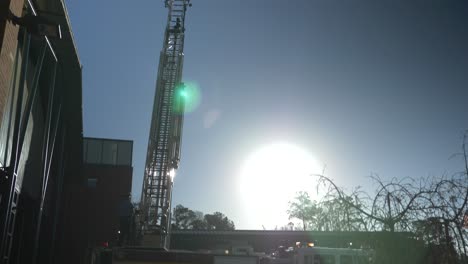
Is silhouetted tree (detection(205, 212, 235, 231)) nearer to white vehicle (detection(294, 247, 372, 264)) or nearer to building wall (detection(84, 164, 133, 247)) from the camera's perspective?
building wall (detection(84, 164, 133, 247))

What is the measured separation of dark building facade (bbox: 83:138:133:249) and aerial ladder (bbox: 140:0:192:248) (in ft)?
19.2

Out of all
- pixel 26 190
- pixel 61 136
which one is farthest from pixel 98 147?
pixel 26 190

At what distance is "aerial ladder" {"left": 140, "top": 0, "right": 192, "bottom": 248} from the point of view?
2564cm

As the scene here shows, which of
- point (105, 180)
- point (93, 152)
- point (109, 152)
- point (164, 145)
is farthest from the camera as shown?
point (109, 152)

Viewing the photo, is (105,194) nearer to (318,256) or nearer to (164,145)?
(164,145)

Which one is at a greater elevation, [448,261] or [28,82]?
[28,82]

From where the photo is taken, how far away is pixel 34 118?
13547 mm

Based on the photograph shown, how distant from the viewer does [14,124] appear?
10.8m

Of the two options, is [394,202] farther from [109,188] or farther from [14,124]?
[109,188]

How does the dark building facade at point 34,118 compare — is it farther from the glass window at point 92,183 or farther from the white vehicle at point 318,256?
the glass window at point 92,183

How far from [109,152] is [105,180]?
2091 millimetres

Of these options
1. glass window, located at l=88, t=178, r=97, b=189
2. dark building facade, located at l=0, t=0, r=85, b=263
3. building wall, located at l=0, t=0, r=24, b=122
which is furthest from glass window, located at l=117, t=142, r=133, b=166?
building wall, located at l=0, t=0, r=24, b=122

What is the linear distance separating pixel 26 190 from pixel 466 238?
11.1m

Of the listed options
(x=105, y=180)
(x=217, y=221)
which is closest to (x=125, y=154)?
(x=105, y=180)
